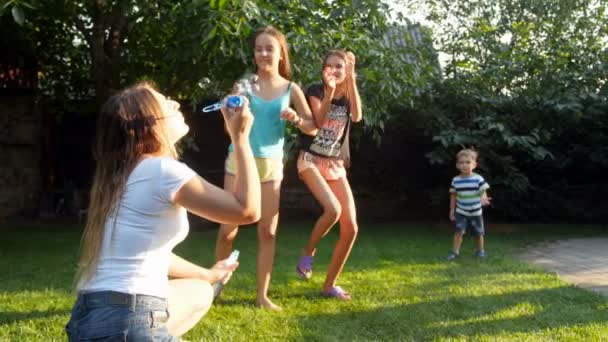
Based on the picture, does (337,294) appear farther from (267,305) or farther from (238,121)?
(238,121)

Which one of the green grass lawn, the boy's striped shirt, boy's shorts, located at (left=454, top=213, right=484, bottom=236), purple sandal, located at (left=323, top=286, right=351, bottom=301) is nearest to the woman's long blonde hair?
the green grass lawn

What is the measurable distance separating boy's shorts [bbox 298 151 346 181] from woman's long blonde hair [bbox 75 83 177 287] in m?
2.02

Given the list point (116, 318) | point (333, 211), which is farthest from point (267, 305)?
point (116, 318)

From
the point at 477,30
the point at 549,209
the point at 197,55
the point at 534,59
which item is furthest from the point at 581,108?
the point at 197,55

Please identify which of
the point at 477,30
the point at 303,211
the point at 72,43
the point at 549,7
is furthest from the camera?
the point at 549,7

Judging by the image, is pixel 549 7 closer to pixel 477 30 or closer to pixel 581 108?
pixel 477 30

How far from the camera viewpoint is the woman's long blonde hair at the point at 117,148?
1.84 metres

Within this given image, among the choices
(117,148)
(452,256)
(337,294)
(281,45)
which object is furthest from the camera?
(452,256)

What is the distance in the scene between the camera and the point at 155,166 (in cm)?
180

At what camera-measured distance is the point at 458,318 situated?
11.5 ft

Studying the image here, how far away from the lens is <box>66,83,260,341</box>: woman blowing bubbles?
1756 mm

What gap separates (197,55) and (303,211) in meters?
4.67

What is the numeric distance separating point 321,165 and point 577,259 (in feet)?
11.2

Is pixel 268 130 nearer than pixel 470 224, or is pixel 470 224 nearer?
pixel 268 130
